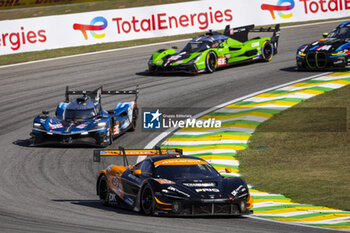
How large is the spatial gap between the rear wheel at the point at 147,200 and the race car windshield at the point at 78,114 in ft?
26.0

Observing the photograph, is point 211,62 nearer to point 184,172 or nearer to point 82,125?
point 82,125

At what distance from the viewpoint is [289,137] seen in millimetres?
19578

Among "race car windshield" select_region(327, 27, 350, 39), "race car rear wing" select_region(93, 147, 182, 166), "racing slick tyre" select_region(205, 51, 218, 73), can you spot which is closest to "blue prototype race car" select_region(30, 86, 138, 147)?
"race car rear wing" select_region(93, 147, 182, 166)

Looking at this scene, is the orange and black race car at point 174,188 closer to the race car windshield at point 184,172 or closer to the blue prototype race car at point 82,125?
the race car windshield at point 184,172

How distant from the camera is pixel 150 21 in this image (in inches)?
1395

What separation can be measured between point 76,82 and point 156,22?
887 cm

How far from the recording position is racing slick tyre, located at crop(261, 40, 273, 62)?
99.0ft

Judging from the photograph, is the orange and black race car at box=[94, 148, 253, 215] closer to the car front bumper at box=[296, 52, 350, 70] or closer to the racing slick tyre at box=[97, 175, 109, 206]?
the racing slick tyre at box=[97, 175, 109, 206]

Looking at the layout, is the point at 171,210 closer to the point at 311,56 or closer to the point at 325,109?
the point at 325,109

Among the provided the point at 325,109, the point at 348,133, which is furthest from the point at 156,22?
the point at 348,133

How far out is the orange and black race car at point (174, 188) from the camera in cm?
1209

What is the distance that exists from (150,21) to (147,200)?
77.9 ft

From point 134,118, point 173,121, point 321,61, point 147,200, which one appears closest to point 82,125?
point 134,118

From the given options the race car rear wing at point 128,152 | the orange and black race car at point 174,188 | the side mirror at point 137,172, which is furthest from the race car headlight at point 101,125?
the side mirror at point 137,172
